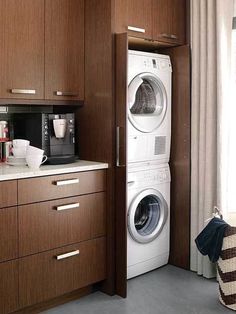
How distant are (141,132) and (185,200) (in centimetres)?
69

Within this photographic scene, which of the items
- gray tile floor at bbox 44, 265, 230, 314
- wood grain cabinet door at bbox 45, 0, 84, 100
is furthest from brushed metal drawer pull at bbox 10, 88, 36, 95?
gray tile floor at bbox 44, 265, 230, 314

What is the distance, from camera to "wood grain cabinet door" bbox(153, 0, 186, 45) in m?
3.10

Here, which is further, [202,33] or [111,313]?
[202,33]

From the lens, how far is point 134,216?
317cm

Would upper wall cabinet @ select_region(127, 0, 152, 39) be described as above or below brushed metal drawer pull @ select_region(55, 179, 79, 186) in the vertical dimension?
above

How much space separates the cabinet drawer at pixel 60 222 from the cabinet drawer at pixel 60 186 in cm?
4

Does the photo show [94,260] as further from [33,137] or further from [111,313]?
[33,137]

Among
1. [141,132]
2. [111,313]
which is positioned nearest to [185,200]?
[141,132]

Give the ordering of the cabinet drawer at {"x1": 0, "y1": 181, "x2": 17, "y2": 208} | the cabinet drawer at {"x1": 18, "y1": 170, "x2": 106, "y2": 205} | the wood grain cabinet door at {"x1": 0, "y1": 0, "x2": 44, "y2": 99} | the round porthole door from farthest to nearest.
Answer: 1. the round porthole door
2. the wood grain cabinet door at {"x1": 0, "y1": 0, "x2": 44, "y2": 99}
3. the cabinet drawer at {"x1": 18, "y1": 170, "x2": 106, "y2": 205}
4. the cabinet drawer at {"x1": 0, "y1": 181, "x2": 17, "y2": 208}

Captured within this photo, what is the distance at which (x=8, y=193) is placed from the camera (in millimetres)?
2324

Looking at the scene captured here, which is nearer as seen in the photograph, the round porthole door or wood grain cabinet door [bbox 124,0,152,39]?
wood grain cabinet door [bbox 124,0,152,39]

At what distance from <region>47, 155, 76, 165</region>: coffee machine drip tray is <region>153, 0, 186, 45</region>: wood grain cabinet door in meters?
1.10

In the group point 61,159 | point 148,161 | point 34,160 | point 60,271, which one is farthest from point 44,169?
point 148,161

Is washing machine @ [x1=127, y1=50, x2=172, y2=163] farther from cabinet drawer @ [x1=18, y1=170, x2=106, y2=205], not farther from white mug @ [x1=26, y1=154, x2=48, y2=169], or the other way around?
white mug @ [x1=26, y1=154, x2=48, y2=169]
